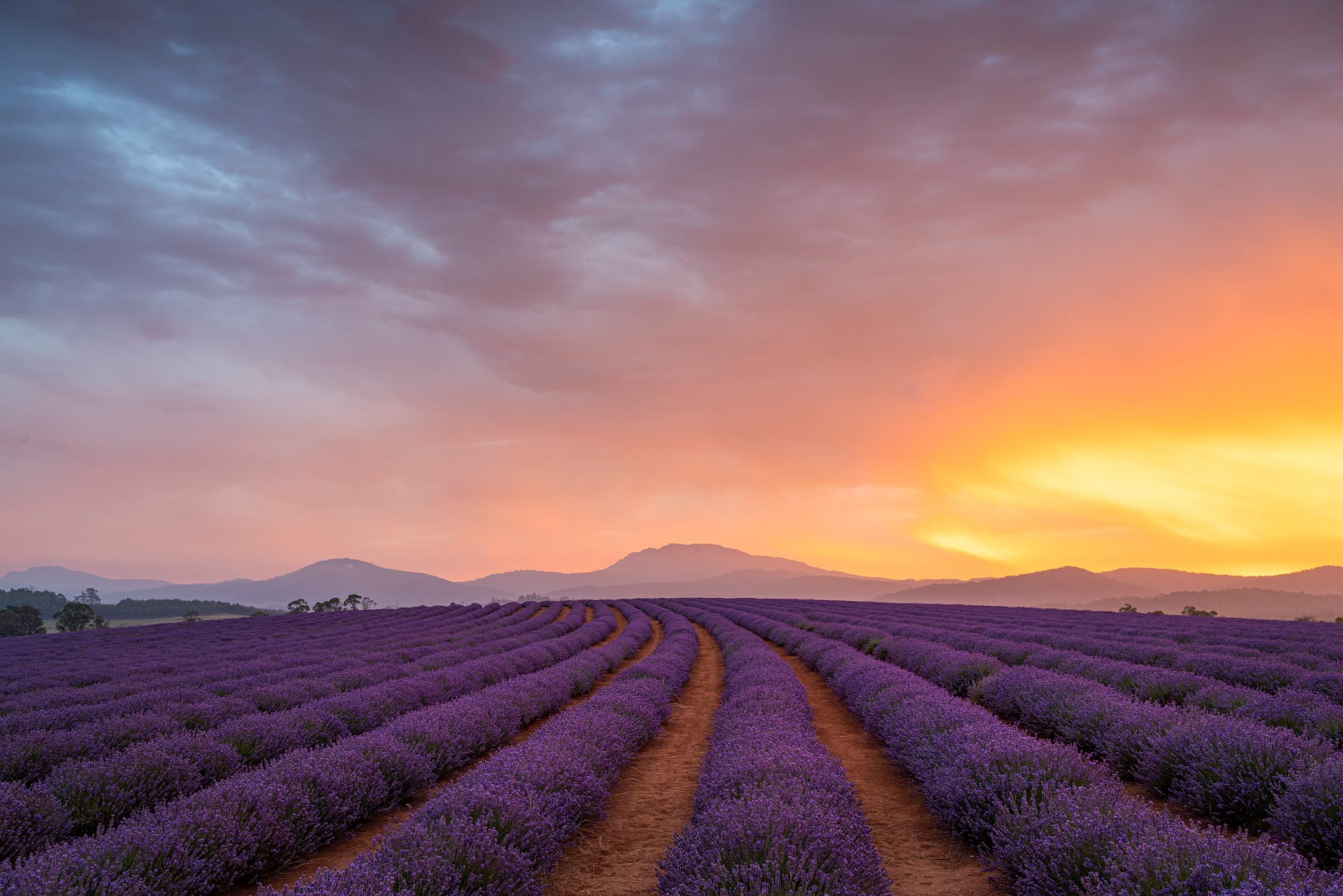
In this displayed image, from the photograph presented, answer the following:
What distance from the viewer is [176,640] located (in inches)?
868

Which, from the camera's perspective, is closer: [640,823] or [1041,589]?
[640,823]

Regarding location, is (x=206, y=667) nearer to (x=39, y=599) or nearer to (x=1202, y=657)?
(x=1202, y=657)

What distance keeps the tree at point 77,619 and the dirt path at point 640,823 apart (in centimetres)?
5136

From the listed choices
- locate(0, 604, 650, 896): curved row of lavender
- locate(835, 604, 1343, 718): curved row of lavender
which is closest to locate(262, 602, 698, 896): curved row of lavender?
locate(0, 604, 650, 896): curved row of lavender

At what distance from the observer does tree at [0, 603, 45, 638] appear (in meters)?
37.2

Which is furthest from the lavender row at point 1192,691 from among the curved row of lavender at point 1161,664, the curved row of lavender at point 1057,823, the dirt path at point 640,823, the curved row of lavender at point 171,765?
the curved row of lavender at point 171,765

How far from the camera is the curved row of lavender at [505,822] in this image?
326 cm

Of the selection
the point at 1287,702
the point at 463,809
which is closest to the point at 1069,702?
the point at 1287,702

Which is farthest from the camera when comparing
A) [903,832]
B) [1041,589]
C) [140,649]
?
[1041,589]

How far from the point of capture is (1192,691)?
8188mm

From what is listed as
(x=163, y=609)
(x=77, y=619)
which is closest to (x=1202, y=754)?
(x=77, y=619)

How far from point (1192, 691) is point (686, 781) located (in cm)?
646

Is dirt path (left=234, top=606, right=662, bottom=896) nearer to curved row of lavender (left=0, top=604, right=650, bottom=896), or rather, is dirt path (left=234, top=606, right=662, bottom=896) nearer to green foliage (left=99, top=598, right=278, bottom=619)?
curved row of lavender (left=0, top=604, right=650, bottom=896)

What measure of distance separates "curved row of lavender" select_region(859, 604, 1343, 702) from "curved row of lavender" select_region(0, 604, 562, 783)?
12235 mm
